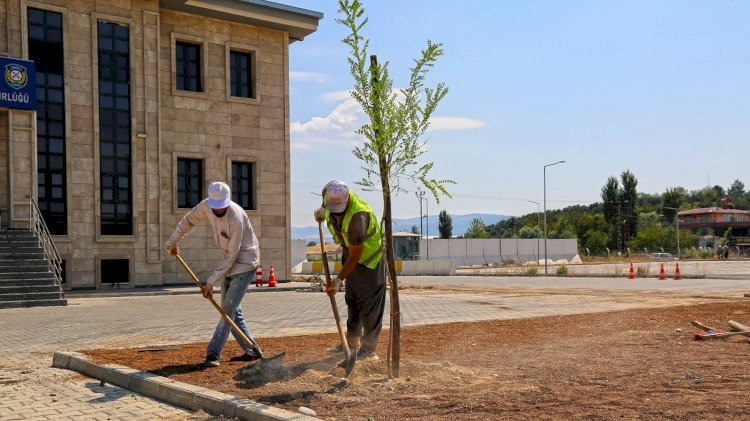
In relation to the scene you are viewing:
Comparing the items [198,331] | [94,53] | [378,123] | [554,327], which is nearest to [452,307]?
[554,327]

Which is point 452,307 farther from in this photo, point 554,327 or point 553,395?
point 553,395

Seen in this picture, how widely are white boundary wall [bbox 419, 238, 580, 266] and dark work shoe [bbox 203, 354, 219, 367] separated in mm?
52406

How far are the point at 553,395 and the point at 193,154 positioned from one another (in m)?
23.2

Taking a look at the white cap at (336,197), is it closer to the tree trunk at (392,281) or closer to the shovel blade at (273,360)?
the tree trunk at (392,281)

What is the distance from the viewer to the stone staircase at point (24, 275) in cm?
1877

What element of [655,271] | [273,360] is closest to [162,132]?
[273,360]

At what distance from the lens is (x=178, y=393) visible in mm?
6270

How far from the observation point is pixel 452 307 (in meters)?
16.7

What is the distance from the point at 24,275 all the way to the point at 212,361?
1432 centimetres

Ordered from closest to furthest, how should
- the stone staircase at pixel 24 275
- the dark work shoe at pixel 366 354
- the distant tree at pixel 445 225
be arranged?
1. the dark work shoe at pixel 366 354
2. the stone staircase at pixel 24 275
3. the distant tree at pixel 445 225

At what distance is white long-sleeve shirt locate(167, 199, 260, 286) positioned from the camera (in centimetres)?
763

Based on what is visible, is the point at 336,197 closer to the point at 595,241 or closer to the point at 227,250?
the point at 227,250

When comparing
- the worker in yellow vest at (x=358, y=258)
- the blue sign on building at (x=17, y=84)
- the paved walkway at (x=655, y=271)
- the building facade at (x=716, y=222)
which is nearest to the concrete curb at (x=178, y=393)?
the worker in yellow vest at (x=358, y=258)

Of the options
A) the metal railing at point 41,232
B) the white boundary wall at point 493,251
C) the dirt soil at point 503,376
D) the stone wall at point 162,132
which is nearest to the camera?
the dirt soil at point 503,376
